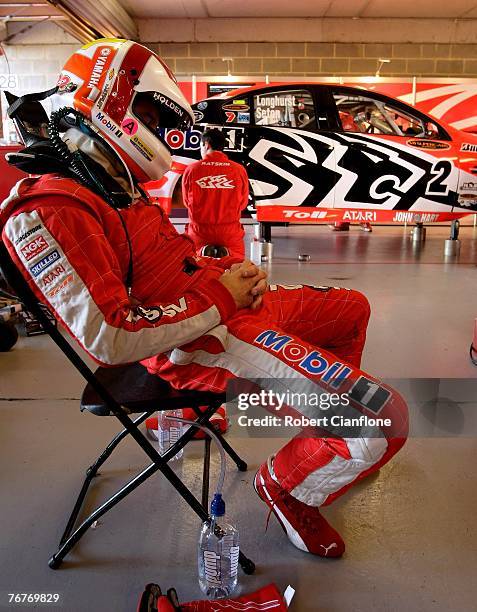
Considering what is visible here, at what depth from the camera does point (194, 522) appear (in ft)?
5.08

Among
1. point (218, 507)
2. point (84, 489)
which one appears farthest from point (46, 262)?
point (84, 489)

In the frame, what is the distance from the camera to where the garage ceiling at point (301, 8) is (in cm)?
857

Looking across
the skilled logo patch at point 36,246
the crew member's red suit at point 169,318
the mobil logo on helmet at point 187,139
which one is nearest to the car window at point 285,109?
the mobil logo on helmet at point 187,139

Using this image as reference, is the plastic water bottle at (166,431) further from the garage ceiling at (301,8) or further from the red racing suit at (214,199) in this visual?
the garage ceiling at (301,8)

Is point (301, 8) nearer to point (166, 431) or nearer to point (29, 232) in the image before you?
point (166, 431)


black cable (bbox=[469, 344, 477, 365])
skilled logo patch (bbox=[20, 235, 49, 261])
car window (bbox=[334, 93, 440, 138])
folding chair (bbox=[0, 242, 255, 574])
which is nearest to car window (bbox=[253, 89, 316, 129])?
car window (bbox=[334, 93, 440, 138])

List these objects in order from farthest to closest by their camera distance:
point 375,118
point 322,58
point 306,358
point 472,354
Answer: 1. point 322,58
2. point 375,118
3. point 472,354
4. point 306,358

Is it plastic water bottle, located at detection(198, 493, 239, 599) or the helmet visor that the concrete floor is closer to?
plastic water bottle, located at detection(198, 493, 239, 599)

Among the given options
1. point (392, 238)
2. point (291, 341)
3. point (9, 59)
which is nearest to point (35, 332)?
point (291, 341)

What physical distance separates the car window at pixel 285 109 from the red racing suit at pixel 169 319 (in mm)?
4274

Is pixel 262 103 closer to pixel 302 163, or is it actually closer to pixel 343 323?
pixel 302 163

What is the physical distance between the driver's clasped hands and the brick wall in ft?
30.4

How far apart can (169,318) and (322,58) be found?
967 centimetres

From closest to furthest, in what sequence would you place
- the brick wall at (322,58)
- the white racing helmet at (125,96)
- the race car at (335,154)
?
1. the white racing helmet at (125,96)
2. the race car at (335,154)
3. the brick wall at (322,58)
